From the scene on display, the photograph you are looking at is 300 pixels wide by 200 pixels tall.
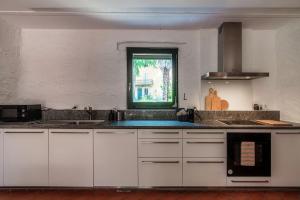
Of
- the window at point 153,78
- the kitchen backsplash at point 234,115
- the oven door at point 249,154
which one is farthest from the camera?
the window at point 153,78

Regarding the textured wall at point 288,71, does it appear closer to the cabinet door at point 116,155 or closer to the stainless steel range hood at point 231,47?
the stainless steel range hood at point 231,47

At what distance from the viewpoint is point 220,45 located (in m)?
3.27

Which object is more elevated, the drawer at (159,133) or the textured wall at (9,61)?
the textured wall at (9,61)

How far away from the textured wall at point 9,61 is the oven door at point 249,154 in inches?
127

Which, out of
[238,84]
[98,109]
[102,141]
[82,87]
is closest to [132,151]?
[102,141]

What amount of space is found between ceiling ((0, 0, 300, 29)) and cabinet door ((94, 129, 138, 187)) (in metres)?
1.55

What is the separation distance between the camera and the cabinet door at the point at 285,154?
2732mm

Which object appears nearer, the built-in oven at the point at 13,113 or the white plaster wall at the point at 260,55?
→ the built-in oven at the point at 13,113

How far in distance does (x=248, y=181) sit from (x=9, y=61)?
376cm

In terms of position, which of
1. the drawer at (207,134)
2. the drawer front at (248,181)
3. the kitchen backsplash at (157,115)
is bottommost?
the drawer front at (248,181)

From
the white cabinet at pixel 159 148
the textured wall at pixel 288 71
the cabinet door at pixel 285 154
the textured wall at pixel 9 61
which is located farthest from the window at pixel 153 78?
the textured wall at pixel 9 61

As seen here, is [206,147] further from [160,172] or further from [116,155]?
[116,155]

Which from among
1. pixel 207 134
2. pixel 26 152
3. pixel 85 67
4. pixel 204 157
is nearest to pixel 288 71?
pixel 207 134

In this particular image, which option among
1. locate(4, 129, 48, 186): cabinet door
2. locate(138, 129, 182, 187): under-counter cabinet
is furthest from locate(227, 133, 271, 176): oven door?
locate(4, 129, 48, 186): cabinet door
